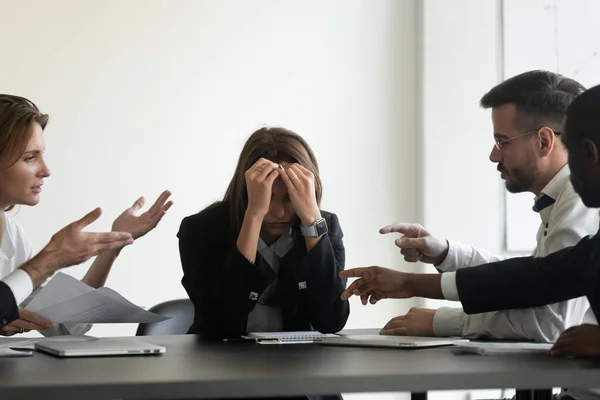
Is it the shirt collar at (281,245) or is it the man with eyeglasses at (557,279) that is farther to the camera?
the shirt collar at (281,245)

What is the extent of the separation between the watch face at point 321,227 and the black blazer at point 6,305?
3.01 feet

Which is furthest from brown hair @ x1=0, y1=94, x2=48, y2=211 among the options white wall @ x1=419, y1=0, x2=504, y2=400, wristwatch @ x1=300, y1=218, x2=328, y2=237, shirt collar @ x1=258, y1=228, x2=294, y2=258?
white wall @ x1=419, y1=0, x2=504, y2=400

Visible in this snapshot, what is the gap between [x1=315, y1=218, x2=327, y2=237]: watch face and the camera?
231cm

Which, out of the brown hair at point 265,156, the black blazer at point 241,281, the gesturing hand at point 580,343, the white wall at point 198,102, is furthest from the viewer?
the white wall at point 198,102

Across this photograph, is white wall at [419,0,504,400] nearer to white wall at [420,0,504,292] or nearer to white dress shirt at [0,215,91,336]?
white wall at [420,0,504,292]

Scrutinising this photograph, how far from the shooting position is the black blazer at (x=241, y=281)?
217 cm

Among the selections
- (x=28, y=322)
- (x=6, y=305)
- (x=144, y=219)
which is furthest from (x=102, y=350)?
(x=144, y=219)

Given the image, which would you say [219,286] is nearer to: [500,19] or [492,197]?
[492,197]

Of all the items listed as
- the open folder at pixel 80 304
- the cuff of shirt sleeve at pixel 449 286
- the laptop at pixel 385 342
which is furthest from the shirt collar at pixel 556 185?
the open folder at pixel 80 304

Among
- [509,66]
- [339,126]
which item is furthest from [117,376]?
[509,66]

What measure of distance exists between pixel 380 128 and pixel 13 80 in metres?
1.74

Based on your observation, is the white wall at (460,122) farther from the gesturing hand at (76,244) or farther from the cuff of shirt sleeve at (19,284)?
the cuff of shirt sleeve at (19,284)

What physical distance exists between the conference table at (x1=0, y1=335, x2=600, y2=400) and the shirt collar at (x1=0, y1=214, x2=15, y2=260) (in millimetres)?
1181

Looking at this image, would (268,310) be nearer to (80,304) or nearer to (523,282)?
(80,304)
